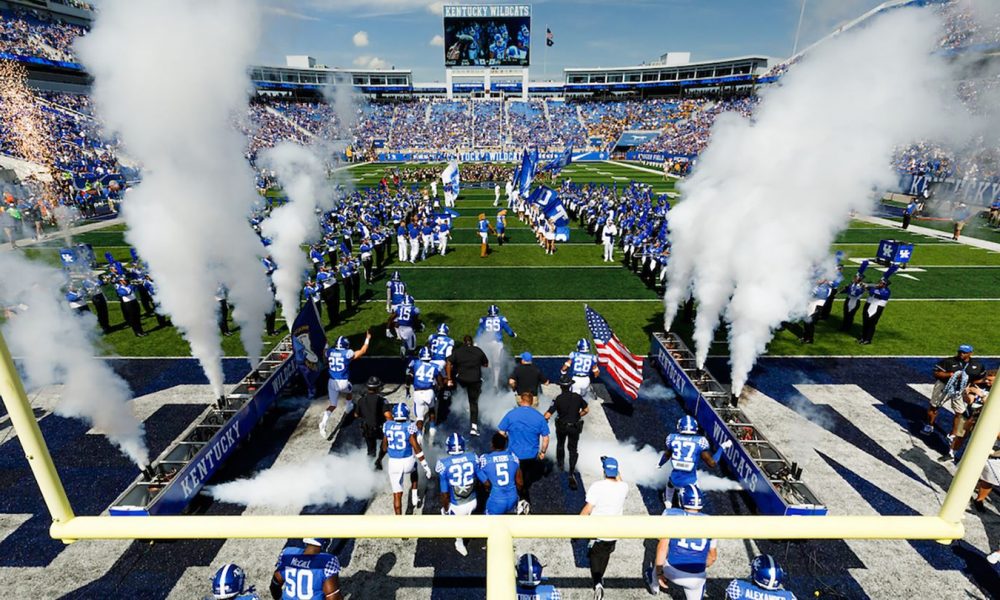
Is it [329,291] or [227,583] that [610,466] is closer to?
[227,583]

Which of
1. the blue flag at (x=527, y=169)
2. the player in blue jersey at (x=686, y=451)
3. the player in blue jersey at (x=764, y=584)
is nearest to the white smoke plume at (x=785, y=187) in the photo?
the player in blue jersey at (x=686, y=451)

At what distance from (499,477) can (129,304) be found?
12.2m

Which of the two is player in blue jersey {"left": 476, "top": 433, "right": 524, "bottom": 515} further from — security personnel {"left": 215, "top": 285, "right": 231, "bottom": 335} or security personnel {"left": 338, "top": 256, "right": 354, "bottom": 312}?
security personnel {"left": 215, "top": 285, "right": 231, "bottom": 335}

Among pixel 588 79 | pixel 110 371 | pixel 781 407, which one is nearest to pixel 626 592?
pixel 781 407

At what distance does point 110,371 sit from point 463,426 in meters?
8.20

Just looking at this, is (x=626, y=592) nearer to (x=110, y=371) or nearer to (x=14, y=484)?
(x=14, y=484)

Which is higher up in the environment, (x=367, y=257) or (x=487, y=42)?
(x=487, y=42)

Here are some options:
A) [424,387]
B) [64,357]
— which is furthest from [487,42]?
[424,387]

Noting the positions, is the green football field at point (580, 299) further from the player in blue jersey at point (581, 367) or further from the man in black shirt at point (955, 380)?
the man in black shirt at point (955, 380)

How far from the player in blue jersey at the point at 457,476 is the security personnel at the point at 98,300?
12679 millimetres

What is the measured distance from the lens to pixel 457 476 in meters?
5.41

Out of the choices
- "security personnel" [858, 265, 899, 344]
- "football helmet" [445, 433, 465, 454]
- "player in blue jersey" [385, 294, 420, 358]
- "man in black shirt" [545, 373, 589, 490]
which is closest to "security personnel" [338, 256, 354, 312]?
"player in blue jersey" [385, 294, 420, 358]

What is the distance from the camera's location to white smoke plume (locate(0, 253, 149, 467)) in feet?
25.6

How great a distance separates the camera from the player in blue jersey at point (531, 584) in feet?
12.1
